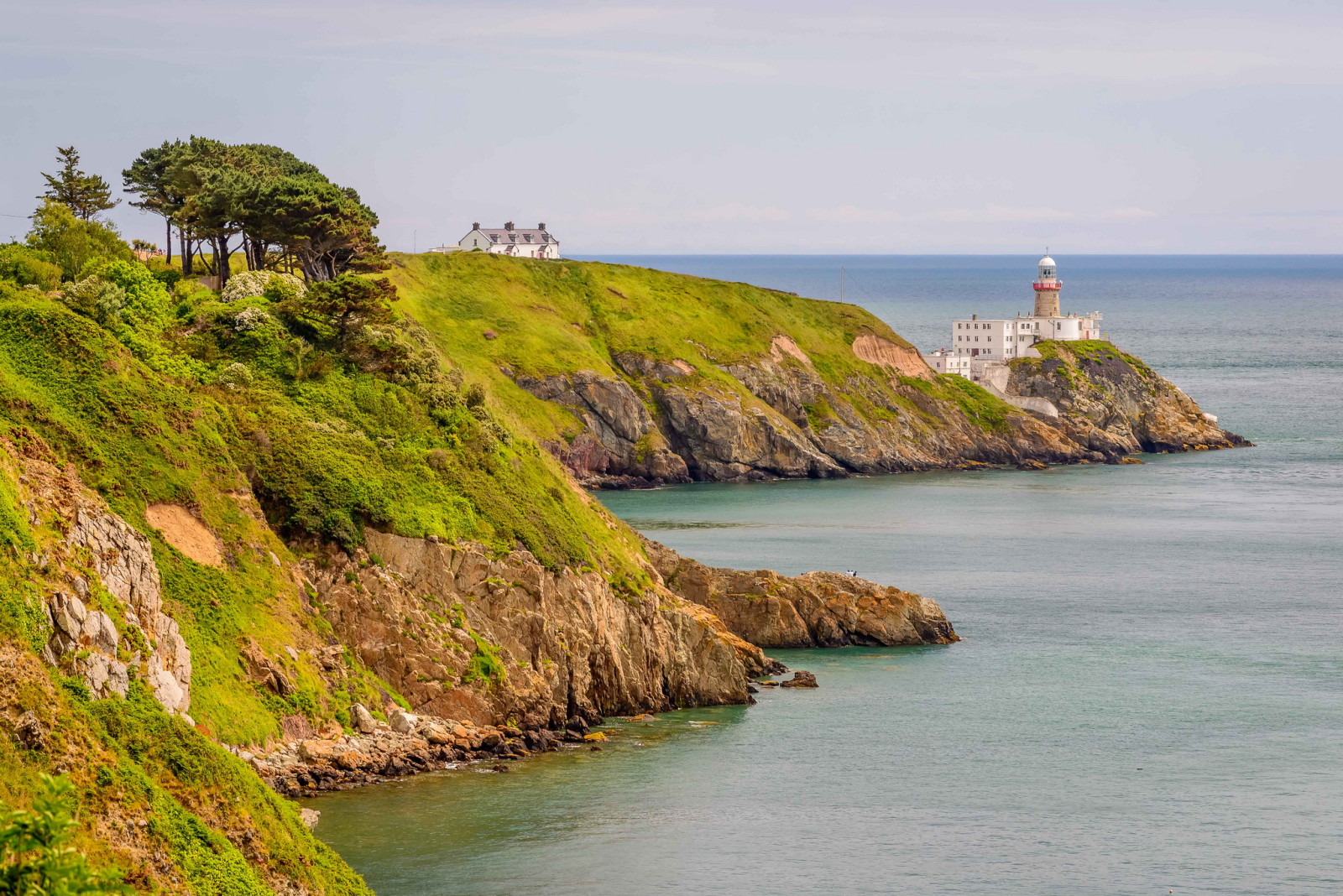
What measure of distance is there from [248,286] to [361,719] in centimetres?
3128

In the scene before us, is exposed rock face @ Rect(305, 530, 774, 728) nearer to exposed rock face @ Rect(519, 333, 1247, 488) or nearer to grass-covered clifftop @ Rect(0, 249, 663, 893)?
grass-covered clifftop @ Rect(0, 249, 663, 893)

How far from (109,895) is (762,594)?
61.8 metres

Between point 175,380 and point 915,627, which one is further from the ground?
point 175,380

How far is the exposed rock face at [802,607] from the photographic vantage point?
88.4m

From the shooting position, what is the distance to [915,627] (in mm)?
90000

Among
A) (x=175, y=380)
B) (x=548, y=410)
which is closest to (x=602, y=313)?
(x=548, y=410)

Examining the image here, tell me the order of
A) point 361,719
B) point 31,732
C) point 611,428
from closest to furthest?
point 31,732 < point 361,719 < point 611,428

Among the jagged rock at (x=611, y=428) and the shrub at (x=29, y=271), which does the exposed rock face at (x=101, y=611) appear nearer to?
the shrub at (x=29, y=271)

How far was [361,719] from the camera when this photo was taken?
59.8 metres

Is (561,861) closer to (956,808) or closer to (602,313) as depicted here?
(956,808)

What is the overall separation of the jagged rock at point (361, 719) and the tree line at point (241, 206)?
4106 cm

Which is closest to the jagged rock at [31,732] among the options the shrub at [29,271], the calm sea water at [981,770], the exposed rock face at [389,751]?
the calm sea water at [981,770]

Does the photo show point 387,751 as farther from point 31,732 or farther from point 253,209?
→ point 253,209

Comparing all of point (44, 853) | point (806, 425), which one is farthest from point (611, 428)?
point (44, 853)
